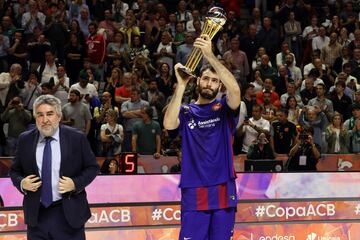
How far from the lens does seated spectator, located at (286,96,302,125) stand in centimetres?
1557

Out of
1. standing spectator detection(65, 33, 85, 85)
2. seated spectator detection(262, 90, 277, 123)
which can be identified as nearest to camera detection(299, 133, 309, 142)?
seated spectator detection(262, 90, 277, 123)

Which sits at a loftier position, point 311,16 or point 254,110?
point 311,16

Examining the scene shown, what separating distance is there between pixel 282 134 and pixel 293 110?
118 centimetres

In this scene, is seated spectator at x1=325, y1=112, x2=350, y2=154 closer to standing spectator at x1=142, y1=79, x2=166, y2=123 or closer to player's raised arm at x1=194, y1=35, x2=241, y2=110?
standing spectator at x1=142, y1=79, x2=166, y2=123

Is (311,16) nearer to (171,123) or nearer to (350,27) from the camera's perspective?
(350,27)

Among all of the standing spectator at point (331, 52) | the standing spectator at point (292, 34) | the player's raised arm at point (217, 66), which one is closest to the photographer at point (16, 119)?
the standing spectator at point (331, 52)

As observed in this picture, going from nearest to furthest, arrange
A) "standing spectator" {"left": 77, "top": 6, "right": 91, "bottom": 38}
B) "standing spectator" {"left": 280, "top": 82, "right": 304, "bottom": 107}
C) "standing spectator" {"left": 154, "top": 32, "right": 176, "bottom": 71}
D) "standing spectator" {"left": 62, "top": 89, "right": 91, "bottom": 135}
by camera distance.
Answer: "standing spectator" {"left": 62, "top": 89, "right": 91, "bottom": 135}
"standing spectator" {"left": 280, "top": 82, "right": 304, "bottom": 107}
"standing spectator" {"left": 154, "top": 32, "right": 176, "bottom": 71}
"standing spectator" {"left": 77, "top": 6, "right": 91, "bottom": 38}

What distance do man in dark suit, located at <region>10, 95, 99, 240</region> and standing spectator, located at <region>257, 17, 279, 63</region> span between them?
1305cm

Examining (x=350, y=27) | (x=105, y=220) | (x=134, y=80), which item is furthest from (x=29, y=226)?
(x=350, y=27)

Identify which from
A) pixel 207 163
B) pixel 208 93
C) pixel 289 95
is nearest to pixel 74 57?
pixel 289 95

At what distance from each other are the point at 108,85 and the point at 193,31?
3.22 metres

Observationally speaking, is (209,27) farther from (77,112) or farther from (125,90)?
(125,90)

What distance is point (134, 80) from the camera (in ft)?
52.6

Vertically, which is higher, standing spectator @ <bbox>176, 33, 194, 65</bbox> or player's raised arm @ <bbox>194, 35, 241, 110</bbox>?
player's raised arm @ <bbox>194, 35, 241, 110</bbox>
